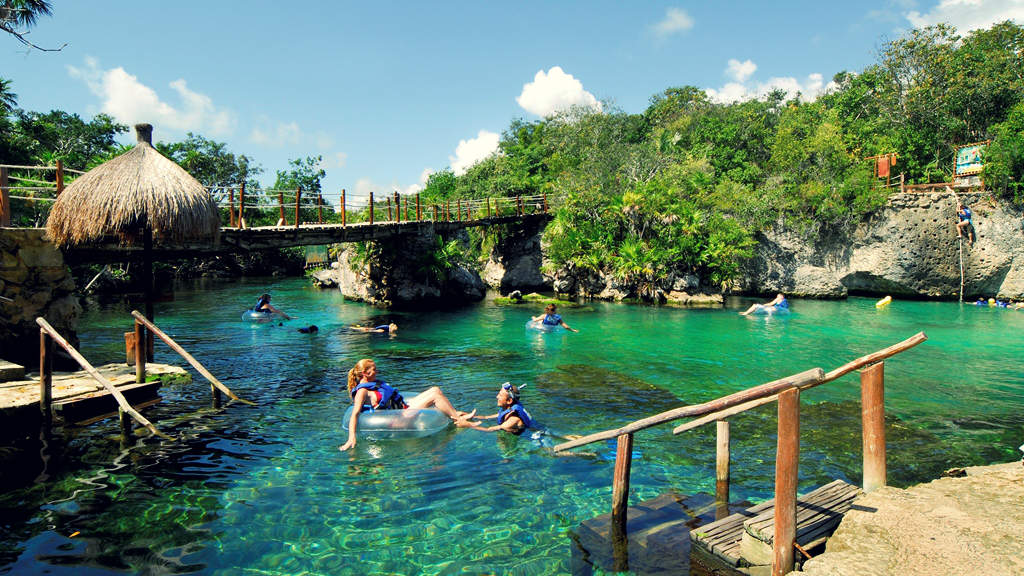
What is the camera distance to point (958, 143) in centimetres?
3200

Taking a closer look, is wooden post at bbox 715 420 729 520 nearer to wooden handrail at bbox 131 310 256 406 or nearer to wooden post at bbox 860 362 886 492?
wooden post at bbox 860 362 886 492

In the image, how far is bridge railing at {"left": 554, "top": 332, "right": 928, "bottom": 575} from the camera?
4043 mm

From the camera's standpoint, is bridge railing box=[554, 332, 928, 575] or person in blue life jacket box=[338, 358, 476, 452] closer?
bridge railing box=[554, 332, 928, 575]

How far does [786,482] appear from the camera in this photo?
404cm

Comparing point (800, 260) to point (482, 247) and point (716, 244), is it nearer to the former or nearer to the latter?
point (716, 244)

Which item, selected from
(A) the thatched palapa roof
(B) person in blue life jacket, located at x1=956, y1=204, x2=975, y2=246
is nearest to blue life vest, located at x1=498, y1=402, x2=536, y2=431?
(A) the thatched palapa roof

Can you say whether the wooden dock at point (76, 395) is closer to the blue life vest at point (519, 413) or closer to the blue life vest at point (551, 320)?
the blue life vest at point (519, 413)

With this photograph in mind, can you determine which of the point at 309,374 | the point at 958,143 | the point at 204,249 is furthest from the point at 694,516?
the point at 958,143

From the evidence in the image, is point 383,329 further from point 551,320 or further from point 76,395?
point 76,395

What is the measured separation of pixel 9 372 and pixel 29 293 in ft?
7.22

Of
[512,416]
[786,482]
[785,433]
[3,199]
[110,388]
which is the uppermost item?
[3,199]

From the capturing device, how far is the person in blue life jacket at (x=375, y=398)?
27.5 feet

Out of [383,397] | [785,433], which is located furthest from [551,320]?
[785,433]

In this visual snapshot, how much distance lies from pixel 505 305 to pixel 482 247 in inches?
489
